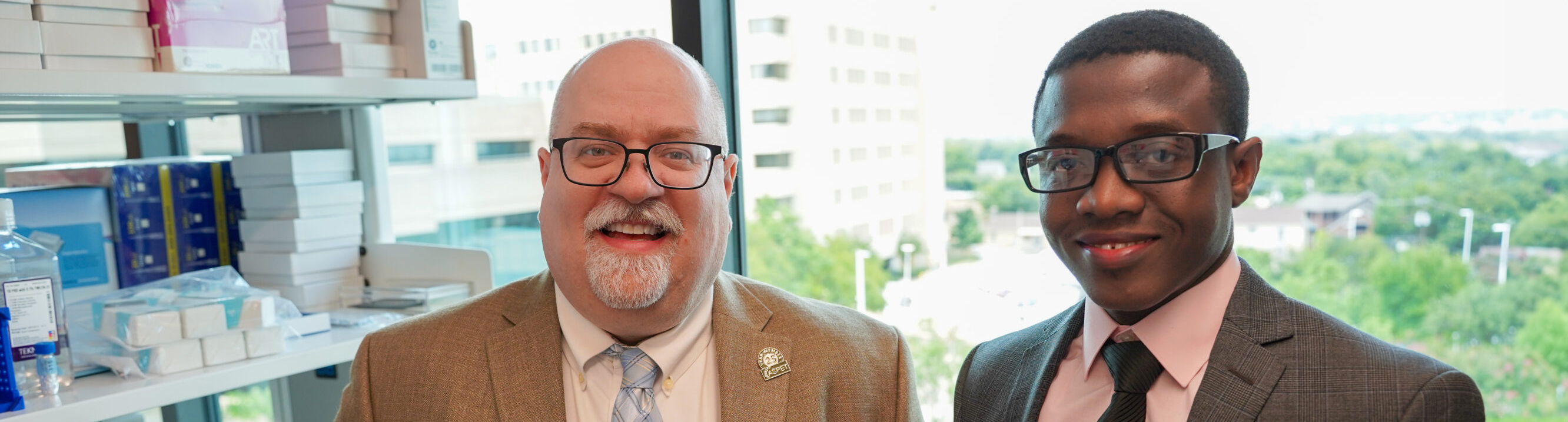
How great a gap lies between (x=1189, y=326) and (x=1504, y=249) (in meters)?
1.68

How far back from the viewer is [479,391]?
4.86ft

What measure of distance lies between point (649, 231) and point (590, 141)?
159 mm

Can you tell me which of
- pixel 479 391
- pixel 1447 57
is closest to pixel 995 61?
pixel 1447 57

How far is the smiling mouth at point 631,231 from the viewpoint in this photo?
1.43 metres

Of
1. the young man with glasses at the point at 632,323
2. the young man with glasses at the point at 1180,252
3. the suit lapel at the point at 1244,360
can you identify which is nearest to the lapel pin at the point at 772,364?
the young man with glasses at the point at 632,323

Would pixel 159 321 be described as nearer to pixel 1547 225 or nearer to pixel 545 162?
pixel 545 162

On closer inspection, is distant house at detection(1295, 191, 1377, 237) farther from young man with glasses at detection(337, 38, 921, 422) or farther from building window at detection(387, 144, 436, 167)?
building window at detection(387, 144, 436, 167)

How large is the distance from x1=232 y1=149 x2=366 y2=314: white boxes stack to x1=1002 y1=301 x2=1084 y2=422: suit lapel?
67.3 inches

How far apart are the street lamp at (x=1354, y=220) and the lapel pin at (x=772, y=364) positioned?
1.76m

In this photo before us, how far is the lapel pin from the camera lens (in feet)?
5.00

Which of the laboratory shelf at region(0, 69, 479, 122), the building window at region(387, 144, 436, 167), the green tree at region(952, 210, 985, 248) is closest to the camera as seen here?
the laboratory shelf at region(0, 69, 479, 122)

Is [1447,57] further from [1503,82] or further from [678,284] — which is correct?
[678,284]

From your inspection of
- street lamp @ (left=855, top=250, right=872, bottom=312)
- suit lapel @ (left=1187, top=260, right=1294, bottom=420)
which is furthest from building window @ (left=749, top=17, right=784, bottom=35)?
suit lapel @ (left=1187, top=260, right=1294, bottom=420)

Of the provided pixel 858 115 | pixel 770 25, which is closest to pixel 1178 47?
pixel 858 115
